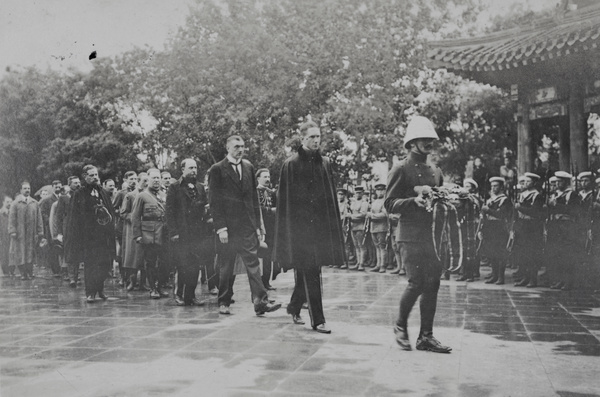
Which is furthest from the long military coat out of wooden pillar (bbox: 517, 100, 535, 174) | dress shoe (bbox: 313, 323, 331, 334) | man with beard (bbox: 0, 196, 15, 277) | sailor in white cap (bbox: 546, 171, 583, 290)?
sailor in white cap (bbox: 546, 171, 583, 290)

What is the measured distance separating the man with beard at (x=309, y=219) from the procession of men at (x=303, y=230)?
10 millimetres

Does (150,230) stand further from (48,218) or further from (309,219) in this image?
(48,218)

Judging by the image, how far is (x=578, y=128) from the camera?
38.8 feet

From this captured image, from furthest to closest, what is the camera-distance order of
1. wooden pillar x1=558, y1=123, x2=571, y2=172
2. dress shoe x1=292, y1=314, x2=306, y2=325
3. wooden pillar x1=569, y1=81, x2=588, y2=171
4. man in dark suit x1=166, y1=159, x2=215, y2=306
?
wooden pillar x1=558, y1=123, x2=571, y2=172
wooden pillar x1=569, y1=81, x2=588, y2=171
man in dark suit x1=166, y1=159, x2=215, y2=306
dress shoe x1=292, y1=314, x2=306, y2=325

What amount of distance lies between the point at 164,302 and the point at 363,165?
10.1 meters

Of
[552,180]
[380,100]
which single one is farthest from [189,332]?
[380,100]

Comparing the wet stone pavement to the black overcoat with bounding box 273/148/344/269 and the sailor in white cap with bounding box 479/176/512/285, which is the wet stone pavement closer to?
A: the black overcoat with bounding box 273/148/344/269

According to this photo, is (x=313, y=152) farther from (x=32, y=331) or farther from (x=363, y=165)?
(x=363, y=165)

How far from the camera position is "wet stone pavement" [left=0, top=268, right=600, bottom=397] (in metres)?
4.23

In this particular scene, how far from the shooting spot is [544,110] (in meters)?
12.6

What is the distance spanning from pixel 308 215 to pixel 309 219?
0.13ft

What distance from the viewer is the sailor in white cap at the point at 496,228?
11.2 m

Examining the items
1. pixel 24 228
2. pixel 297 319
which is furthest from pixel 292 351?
pixel 24 228

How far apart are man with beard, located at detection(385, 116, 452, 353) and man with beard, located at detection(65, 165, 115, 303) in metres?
4.90
